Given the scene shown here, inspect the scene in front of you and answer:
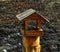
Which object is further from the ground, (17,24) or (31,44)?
(31,44)

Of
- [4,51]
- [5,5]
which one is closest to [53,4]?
[5,5]

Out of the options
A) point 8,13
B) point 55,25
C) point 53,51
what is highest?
point 8,13

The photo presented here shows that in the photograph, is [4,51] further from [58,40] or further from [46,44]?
[58,40]

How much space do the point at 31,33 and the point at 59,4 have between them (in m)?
5.97

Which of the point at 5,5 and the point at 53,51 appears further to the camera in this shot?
the point at 5,5

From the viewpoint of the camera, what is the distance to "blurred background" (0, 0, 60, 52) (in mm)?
5213

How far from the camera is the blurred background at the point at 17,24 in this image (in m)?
5.21

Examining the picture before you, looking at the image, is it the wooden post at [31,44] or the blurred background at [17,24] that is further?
the blurred background at [17,24]

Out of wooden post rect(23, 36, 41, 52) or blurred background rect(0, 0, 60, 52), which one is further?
blurred background rect(0, 0, 60, 52)

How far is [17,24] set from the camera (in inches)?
240

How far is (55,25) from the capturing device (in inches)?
239

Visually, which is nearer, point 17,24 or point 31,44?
point 31,44

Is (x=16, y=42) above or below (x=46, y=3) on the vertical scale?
below

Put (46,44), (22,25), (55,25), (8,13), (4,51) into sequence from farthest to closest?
(8,13), (55,25), (46,44), (4,51), (22,25)
